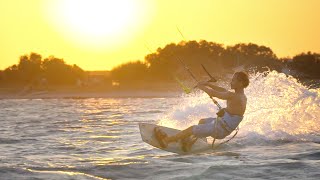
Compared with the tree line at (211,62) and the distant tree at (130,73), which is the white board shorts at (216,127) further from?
the distant tree at (130,73)

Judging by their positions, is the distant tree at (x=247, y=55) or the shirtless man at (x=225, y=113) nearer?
the shirtless man at (x=225, y=113)

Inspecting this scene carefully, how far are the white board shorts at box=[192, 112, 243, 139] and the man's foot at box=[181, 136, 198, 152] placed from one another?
1.62ft

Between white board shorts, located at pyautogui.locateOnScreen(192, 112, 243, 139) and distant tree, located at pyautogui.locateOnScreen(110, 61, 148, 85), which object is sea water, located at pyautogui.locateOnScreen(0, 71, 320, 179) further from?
distant tree, located at pyautogui.locateOnScreen(110, 61, 148, 85)

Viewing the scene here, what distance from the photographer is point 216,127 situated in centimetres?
1354

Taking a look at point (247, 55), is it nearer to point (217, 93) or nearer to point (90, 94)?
point (90, 94)

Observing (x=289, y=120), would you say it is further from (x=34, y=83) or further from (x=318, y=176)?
(x=34, y=83)

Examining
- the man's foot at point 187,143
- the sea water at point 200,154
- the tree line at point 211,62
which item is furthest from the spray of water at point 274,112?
the tree line at point 211,62

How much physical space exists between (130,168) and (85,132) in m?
11.3

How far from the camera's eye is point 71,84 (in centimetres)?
10431

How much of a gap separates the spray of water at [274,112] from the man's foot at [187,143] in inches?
113

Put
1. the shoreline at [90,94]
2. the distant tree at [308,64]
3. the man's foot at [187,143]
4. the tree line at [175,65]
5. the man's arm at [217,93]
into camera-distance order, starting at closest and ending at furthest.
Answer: the man's arm at [217,93], the man's foot at [187,143], the shoreline at [90,94], the distant tree at [308,64], the tree line at [175,65]

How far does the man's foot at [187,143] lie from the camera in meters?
14.0

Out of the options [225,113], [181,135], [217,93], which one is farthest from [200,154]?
[217,93]

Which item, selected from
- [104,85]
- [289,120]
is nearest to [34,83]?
[104,85]
